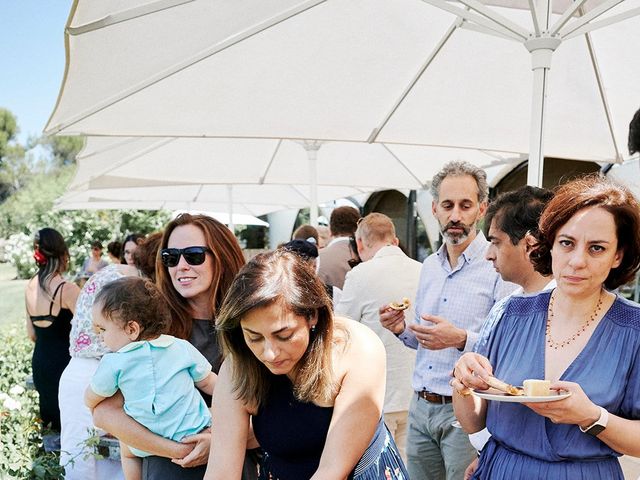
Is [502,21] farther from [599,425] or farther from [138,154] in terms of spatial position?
[138,154]

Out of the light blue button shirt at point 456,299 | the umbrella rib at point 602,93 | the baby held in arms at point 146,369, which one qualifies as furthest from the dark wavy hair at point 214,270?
the umbrella rib at point 602,93

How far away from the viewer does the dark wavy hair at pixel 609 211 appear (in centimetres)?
150

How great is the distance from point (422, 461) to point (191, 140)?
183 inches

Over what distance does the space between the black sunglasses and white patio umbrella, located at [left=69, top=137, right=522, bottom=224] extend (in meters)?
3.61

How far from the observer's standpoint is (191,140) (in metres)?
6.34

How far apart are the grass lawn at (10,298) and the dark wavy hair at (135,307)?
7161mm

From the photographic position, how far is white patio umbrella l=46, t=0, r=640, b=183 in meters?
2.86

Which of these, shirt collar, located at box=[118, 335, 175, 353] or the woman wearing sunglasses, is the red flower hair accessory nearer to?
the woman wearing sunglasses

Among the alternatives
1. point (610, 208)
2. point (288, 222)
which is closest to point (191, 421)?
point (610, 208)

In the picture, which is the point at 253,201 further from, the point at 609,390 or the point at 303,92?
the point at 609,390

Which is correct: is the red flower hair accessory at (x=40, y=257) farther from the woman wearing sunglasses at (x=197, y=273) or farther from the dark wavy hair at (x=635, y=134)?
the dark wavy hair at (x=635, y=134)

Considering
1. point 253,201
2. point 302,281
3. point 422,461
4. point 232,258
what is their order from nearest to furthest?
point 302,281
point 232,258
point 422,461
point 253,201

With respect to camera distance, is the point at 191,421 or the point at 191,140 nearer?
the point at 191,421

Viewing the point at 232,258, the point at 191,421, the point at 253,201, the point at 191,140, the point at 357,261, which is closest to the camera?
the point at 191,421
